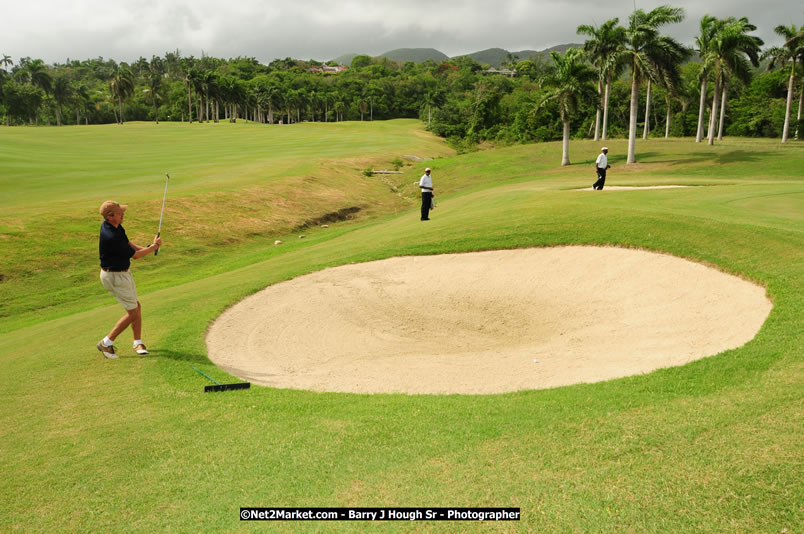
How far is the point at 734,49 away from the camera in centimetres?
4853

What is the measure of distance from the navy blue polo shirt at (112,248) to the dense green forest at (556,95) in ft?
125

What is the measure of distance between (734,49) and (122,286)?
5640 cm

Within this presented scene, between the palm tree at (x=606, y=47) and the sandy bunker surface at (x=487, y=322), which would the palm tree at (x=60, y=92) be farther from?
the sandy bunker surface at (x=487, y=322)

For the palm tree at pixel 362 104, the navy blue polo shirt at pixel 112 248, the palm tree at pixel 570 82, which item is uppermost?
the palm tree at pixel 362 104

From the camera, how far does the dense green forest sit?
143ft

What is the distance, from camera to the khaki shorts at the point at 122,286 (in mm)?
9750

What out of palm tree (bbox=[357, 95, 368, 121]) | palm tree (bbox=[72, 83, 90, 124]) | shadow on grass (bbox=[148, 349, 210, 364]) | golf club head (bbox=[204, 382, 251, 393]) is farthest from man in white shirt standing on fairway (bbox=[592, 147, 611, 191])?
palm tree (bbox=[72, 83, 90, 124])

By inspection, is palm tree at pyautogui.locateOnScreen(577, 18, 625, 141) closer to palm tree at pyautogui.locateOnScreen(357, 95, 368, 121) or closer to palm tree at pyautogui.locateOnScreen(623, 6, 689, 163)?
palm tree at pyautogui.locateOnScreen(623, 6, 689, 163)

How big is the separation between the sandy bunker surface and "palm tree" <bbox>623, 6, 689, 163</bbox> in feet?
94.0

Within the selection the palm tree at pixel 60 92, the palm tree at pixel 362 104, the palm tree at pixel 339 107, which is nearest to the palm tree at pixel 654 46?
the palm tree at pixel 339 107

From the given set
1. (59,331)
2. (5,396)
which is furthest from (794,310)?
(59,331)

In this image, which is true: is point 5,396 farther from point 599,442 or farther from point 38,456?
point 599,442

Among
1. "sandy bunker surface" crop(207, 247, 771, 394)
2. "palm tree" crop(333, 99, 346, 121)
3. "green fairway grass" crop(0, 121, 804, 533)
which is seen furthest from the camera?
"palm tree" crop(333, 99, 346, 121)

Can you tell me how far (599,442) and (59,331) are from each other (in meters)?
13.2
